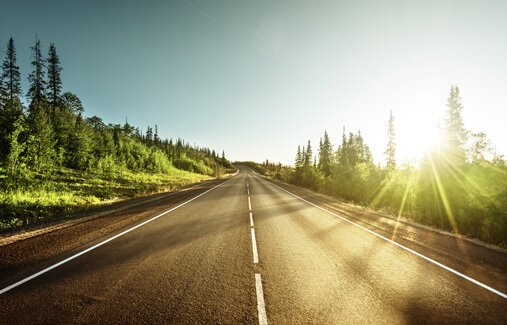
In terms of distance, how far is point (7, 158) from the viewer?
41.7 ft

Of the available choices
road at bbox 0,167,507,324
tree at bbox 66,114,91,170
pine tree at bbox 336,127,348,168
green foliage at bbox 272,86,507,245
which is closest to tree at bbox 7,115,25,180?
road at bbox 0,167,507,324

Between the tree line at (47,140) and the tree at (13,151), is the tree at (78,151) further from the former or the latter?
the tree at (13,151)

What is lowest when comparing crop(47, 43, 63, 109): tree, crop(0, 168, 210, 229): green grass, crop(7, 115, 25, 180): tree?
crop(0, 168, 210, 229): green grass

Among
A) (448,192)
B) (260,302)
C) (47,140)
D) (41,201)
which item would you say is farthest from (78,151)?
(448,192)

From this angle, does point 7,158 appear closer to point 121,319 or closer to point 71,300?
point 71,300

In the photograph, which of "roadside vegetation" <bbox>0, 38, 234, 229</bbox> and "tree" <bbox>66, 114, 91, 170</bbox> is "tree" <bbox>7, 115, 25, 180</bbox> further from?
"tree" <bbox>66, 114, 91, 170</bbox>

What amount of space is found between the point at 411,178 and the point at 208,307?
17345mm

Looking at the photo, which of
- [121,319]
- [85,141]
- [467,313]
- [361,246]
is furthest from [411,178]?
[85,141]

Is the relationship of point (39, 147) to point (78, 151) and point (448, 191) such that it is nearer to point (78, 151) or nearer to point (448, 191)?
point (78, 151)

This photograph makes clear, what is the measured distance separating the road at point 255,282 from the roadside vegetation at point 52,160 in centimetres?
782

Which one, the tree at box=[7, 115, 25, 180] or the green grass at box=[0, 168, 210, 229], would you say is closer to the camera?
the green grass at box=[0, 168, 210, 229]

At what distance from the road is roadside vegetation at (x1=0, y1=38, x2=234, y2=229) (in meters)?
7.82

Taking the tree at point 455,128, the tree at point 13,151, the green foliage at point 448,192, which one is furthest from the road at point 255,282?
the tree at point 455,128

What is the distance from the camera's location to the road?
282 centimetres
